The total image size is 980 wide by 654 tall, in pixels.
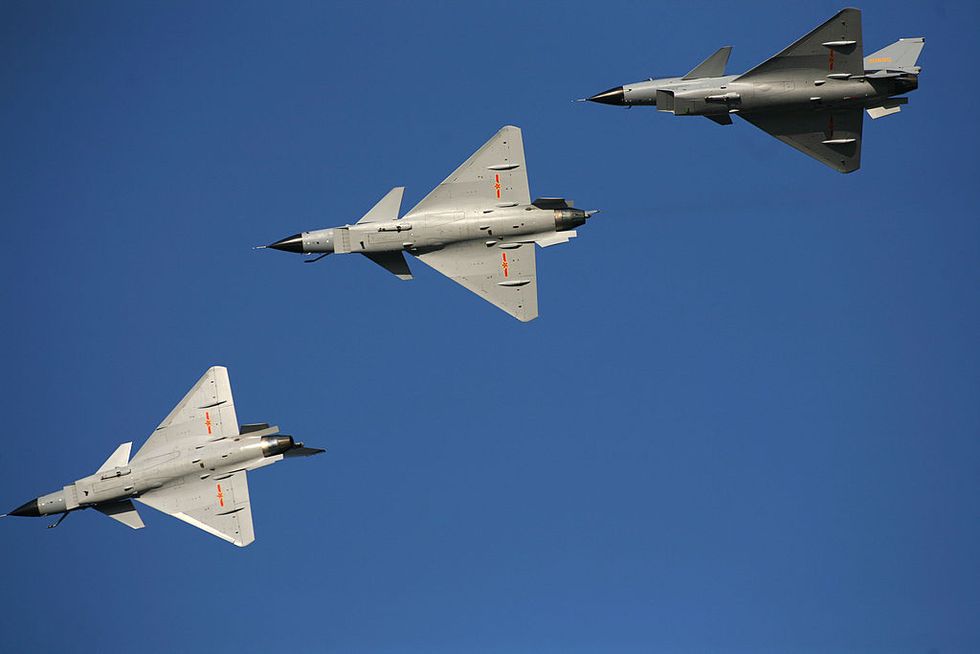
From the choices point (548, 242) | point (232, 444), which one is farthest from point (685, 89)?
point (232, 444)

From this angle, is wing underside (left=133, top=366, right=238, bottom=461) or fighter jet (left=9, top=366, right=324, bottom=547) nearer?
fighter jet (left=9, top=366, right=324, bottom=547)

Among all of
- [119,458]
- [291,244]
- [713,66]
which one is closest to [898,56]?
[713,66]

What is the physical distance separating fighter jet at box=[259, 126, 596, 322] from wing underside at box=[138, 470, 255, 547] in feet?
14.7

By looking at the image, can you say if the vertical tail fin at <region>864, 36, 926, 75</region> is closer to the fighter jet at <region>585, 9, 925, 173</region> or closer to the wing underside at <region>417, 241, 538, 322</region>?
the fighter jet at <region>585, 9, 925, 173</region>

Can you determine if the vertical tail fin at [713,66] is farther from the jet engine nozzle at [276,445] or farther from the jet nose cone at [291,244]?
the jet engine nozzle at [276,445]

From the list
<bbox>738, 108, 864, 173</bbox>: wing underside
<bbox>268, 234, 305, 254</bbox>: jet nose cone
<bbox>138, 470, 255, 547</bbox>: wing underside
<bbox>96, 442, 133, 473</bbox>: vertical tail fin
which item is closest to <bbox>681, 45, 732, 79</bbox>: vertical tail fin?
<bbox>738, 108, 864, 173</bbox>: wing underside

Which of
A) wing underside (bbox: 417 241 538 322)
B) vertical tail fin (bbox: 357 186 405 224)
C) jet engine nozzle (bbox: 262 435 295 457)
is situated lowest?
jet engine nozzle (bbox: 262 435 295 457)

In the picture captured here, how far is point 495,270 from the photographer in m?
25.0

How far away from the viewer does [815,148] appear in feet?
82.0

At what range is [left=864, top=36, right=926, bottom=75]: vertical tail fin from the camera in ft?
80.2

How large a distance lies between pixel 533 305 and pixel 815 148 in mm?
6077

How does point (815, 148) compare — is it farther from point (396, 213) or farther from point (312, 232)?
point (312, 232)

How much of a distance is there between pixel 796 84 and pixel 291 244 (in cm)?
964

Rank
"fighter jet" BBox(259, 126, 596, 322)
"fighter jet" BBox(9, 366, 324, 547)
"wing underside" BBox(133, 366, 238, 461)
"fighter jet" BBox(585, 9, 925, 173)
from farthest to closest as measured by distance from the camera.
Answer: "wing underside" BBox(133, 366, 238, 461), "fighter jet" BBox(9, 366, 324, 547), "fighter jet" BBox(259, 126, 596, 322), "fighter jet" BBox(585, 9, 925, 173)
